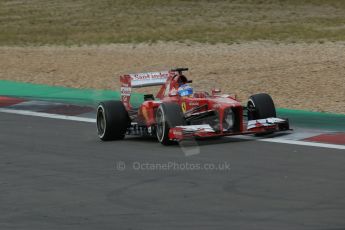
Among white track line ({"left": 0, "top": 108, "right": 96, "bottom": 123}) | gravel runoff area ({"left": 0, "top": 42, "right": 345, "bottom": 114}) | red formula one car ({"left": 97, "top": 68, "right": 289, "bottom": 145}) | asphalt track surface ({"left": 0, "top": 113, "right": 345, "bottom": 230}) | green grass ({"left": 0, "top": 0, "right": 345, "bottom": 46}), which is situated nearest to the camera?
asphalt track surface ({"left": 0, "top": 113, "right": 345, "bottom": 230})

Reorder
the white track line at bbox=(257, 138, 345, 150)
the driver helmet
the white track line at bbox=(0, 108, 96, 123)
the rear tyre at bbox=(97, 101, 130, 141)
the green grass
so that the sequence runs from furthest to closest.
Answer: the green grass, the white track line at bbox=(0, 108, 96, 123), the rear tyre at bbox=(97, 101, 130, 141), the driver helmet, the white track line at bbox=(257, 138, 345, 150)

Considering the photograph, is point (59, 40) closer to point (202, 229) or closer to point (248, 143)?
point (248, 143)

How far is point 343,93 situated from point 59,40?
46.5ft

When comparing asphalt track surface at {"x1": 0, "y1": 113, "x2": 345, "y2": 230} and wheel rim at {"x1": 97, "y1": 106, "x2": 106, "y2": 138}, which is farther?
wheel rim at {"x1": 97, "y1": 106, "x2": 106, "y2": 138}

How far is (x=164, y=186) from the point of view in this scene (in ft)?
37.4

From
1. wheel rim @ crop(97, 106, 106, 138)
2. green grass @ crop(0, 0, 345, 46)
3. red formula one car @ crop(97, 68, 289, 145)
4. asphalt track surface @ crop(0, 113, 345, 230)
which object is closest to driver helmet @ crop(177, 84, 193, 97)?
red formula one car @ crop(97, 68, 289, 145)

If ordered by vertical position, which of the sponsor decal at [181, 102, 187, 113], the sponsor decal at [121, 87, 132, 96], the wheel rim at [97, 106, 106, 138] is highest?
the sponsor decal at [121, 87, 132, 96]

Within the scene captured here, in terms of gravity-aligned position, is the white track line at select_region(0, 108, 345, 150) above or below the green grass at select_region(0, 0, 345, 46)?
below

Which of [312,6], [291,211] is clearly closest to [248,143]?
[291,211]

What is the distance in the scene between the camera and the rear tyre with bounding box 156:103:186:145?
13.8 metres

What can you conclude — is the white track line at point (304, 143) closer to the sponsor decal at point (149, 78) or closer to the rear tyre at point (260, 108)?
the rear tyre at point (260, 108)

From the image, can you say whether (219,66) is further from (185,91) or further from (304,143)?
(304,143)

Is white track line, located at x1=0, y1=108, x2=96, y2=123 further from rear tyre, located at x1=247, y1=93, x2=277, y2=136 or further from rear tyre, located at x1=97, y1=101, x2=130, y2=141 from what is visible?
rear tyre, located at x1=247, y1=93, x2=277, y2=136

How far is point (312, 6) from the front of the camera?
3919 centimetres
